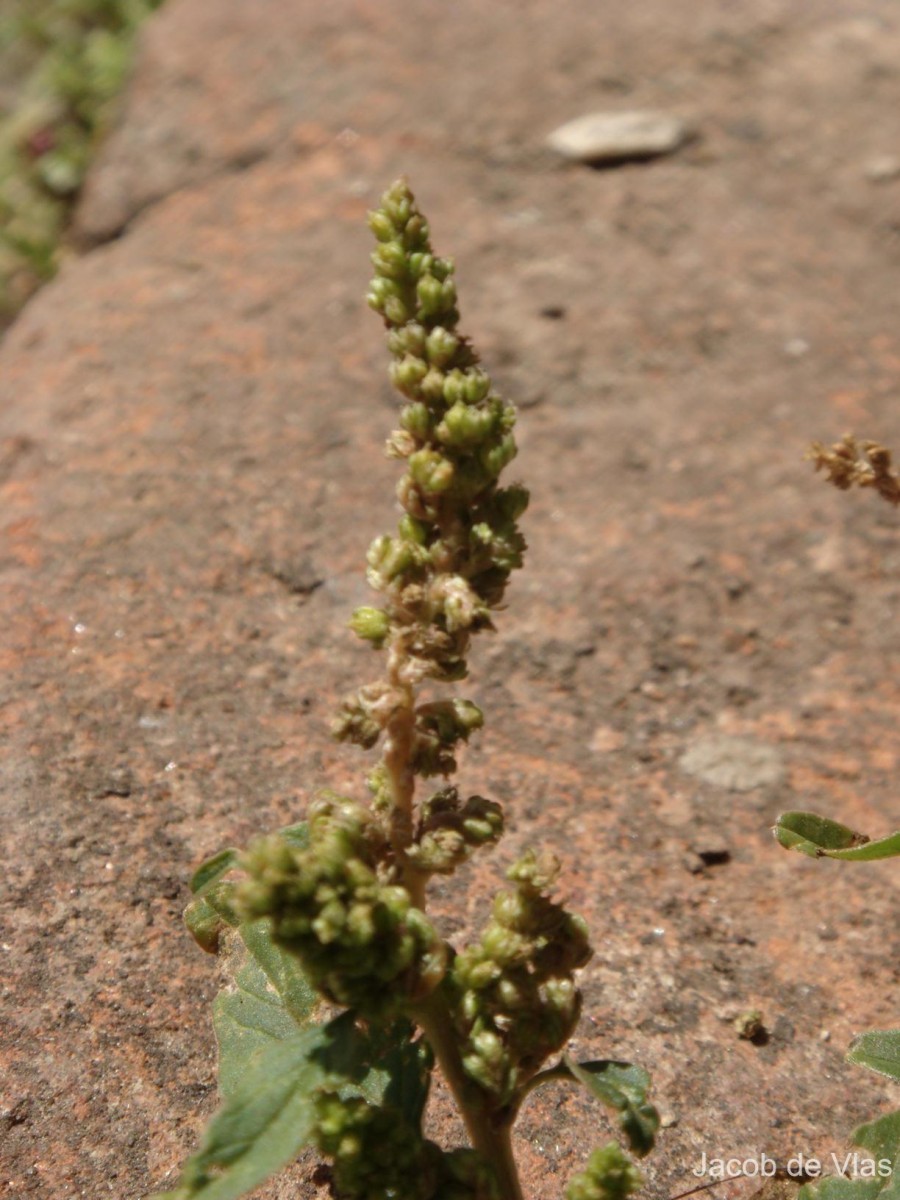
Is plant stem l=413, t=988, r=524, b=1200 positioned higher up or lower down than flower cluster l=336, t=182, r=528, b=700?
lower down

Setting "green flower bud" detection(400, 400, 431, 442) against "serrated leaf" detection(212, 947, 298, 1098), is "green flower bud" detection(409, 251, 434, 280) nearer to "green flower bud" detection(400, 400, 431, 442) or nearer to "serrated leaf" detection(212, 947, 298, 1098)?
"green flower bud" detection(400, 400, 431, 442)

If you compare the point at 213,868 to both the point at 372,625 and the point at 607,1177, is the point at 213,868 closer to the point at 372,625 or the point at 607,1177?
the point at 372,625

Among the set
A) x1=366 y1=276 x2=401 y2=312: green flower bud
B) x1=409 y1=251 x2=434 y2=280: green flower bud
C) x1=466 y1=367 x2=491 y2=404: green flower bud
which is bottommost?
x1=466 y1=367 x2=491 y2=404: green flower bud

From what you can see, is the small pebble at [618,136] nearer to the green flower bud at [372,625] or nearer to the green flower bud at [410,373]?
the green flower bud at [410,373]

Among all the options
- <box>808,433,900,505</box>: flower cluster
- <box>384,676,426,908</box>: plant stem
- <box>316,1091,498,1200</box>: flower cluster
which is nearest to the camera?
<box>316,1091,498,1200</box>: flower cluster

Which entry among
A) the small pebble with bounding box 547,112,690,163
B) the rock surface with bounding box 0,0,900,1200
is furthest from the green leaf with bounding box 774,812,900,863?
the small pebble with bounding box 547,112,690,163

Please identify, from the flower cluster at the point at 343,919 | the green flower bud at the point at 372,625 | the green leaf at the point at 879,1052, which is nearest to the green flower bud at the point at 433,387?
the green flower bud at the point at 372,625
